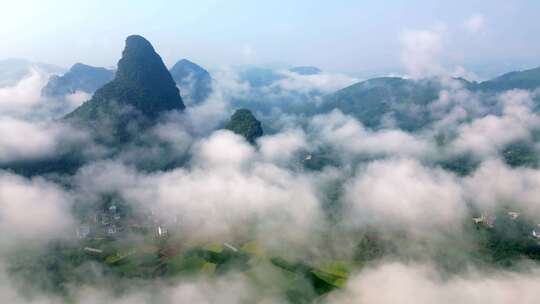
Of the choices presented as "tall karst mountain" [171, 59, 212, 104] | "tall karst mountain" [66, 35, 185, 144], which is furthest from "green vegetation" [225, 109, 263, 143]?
"tall karst mountain" [171, 59, 212, 104]

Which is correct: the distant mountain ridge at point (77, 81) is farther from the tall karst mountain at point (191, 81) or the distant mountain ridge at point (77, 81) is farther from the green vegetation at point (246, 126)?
the green vegetation at point (246, 126)

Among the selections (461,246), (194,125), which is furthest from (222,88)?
(461,246)

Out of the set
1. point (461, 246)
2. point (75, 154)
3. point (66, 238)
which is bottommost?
point (461, 246)

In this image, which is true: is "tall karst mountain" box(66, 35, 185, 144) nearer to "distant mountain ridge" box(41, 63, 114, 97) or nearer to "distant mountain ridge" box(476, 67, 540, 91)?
"distant mountain ridge" box(41, 63, 114, 97)

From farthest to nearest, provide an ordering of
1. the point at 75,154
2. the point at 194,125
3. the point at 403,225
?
the point at 194,125, the point at 75,154, the point at 403,225

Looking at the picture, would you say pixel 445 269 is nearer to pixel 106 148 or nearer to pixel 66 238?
pixel 66 238

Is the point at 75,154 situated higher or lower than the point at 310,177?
higher
